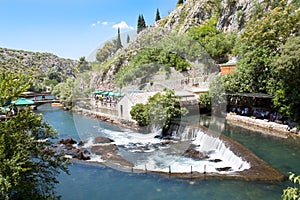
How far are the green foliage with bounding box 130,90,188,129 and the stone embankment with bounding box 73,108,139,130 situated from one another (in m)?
2.09

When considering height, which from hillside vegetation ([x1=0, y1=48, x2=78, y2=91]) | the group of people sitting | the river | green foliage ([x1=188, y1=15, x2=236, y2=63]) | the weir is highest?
hillside vegetation ([x1=0, y1=48, x2=78, y2=91])

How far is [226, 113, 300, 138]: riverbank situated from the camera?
19.1 metres

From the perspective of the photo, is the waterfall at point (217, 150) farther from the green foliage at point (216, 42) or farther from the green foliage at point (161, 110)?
the green foliage at point (216, 42)

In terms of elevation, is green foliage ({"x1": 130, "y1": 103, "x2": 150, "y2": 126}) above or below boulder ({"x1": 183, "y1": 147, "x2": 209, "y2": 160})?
above

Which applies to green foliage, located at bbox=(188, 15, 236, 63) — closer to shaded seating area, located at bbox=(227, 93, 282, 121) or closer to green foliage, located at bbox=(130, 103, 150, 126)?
shaded seating area, located at bbox=(227, 93, 282, 121)

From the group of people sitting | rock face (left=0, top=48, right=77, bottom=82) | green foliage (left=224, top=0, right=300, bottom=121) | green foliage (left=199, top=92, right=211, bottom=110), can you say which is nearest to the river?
green foliage (left=224, top=0, right=300, bottom=121)

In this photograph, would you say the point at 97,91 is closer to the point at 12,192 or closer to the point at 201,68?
the point at 201,68

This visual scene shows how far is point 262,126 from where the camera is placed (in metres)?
21.6

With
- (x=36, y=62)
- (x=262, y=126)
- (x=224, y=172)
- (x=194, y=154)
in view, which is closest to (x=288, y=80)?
(x=262, y=126)

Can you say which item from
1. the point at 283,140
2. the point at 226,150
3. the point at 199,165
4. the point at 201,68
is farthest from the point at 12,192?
the point at 201,68

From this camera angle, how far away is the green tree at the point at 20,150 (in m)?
6.24

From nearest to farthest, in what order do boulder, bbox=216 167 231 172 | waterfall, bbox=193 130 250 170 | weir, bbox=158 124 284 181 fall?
weir, bbox=158 124 284 181 → boulder, bbox=216 167 231 172 → waterfall, bbox=193 130 250 170

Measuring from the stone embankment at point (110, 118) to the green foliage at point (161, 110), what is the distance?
2.09m

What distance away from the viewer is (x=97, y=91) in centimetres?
3847
